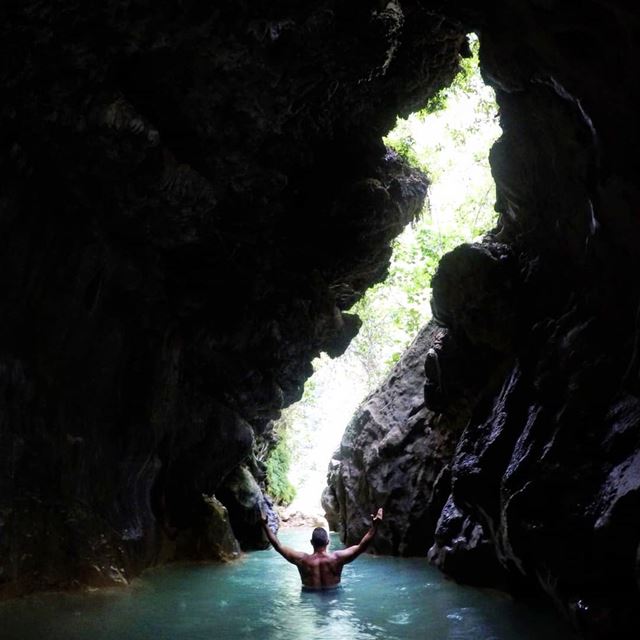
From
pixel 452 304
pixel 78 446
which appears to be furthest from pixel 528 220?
pixel 78 446

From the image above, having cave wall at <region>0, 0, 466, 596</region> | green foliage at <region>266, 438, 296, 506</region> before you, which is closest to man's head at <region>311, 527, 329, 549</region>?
cave wall at <region>0, 0, 466, 596</region>

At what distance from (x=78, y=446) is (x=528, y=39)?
7699mm

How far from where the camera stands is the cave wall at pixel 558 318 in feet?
17.1

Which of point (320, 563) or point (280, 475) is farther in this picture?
point (280, 475)

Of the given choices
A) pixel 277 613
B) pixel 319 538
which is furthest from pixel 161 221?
pixel 277 613

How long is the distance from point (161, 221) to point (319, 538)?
A: 17.7 ft

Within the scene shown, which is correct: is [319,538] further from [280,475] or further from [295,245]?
[280,475]

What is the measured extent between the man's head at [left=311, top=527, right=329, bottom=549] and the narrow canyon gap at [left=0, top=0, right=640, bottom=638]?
209 centimetres

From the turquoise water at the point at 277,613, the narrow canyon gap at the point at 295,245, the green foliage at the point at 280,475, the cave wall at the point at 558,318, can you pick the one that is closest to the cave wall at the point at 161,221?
the narrow canyon gap at the point at 295,245

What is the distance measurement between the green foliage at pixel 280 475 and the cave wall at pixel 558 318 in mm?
15563

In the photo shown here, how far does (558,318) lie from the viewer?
7.60 meters

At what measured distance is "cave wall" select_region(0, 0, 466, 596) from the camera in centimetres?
695

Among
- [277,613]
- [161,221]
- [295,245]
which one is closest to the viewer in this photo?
[277,613]

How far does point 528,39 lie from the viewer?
6082 millimetres
